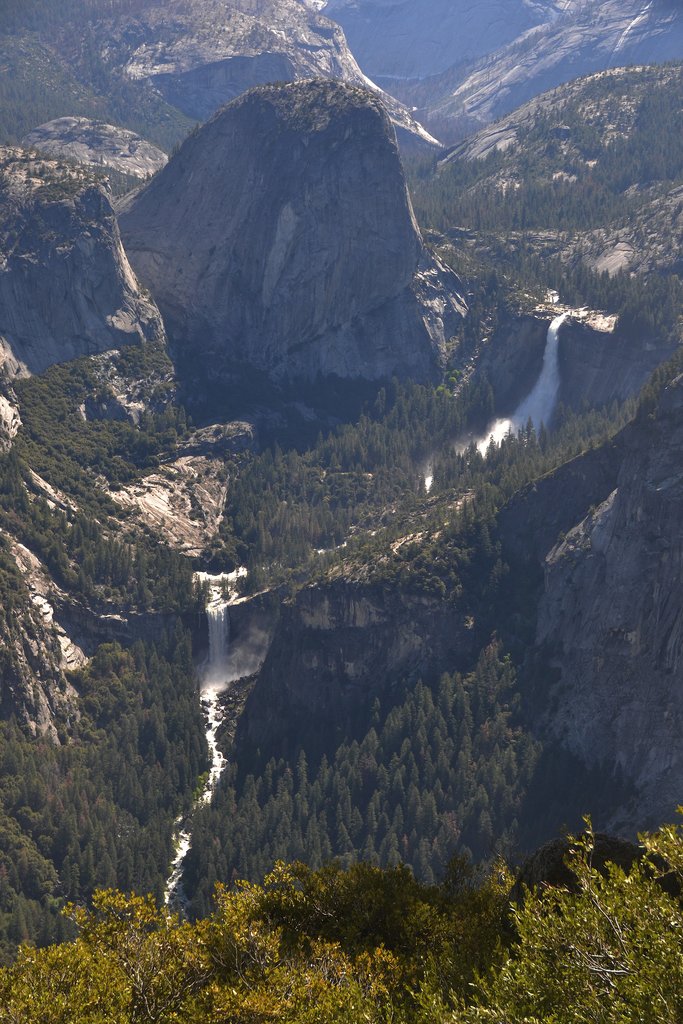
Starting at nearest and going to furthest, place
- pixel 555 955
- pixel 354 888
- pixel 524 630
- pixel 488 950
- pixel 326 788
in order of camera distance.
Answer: pixel 555 955
pixel 488 950
pixel 354 888
pixel 326 788
pixel 524 630

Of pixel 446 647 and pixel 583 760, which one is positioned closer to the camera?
pixel 583 760

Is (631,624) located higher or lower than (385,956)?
higher

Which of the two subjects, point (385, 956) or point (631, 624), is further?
point (631, 624)

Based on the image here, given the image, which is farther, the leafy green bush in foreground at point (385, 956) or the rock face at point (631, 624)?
the rock face at point (631, 624)

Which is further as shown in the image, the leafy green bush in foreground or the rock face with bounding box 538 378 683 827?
the rock face with bounding box 538 378 683 827

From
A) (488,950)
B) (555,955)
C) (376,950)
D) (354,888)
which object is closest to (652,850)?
(555,955)

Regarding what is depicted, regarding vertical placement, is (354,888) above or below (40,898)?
above

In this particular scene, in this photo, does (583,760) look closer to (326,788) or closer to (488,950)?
(326,788)

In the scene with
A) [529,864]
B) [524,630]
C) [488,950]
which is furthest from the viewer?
[524,630]
